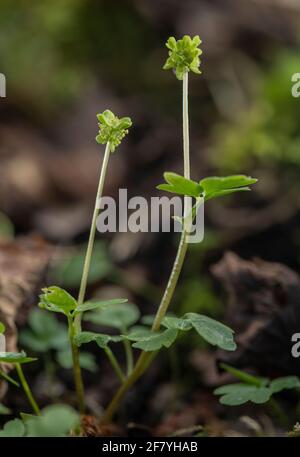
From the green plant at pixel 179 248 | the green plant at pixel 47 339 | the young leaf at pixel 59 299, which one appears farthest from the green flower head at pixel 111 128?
the green plant at pixel 47 339

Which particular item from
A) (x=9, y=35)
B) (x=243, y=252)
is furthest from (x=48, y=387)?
(x=9, y=35)

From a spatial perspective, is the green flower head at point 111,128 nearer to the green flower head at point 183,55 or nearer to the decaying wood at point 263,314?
the green flower head at point 183,55

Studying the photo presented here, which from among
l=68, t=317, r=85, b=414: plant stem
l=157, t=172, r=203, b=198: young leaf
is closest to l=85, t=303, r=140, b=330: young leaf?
l=68, t=317, r=85, b=414: plant stem

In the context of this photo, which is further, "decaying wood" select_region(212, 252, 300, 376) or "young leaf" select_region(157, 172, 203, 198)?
"decaying wood" select_region(212, 252, 300, 376)

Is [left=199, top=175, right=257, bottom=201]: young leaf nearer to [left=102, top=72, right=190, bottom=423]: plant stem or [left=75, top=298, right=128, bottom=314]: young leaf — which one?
[left=102, top=72, right=190, bottom=423]: plant stem

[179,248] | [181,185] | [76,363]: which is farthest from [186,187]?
[76,363]

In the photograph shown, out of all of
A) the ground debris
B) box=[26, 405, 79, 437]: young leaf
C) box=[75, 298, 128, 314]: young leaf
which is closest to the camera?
box=[26, 405, 79, 437]: young leaf
